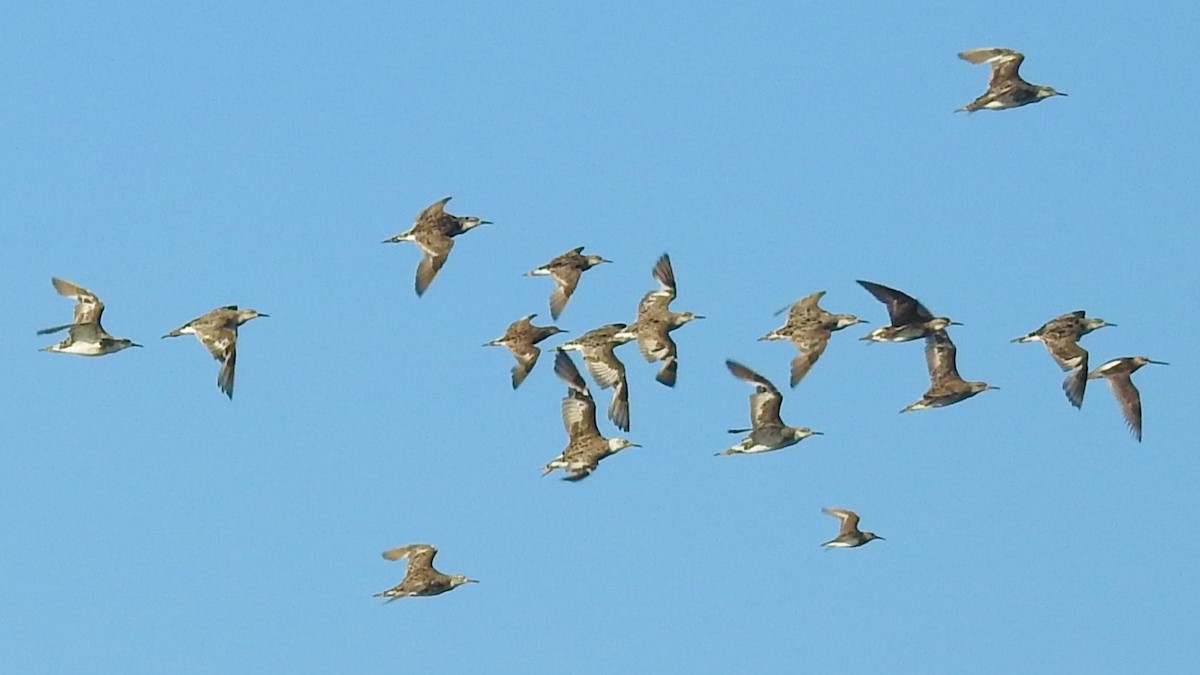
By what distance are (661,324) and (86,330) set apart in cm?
943

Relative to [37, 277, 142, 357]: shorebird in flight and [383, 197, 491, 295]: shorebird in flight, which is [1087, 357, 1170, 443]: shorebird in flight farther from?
[37, 277, 142, 357]: shorebird in flight

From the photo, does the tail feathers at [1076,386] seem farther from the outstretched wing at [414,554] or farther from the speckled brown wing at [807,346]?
the outstretched wing at [414,554]

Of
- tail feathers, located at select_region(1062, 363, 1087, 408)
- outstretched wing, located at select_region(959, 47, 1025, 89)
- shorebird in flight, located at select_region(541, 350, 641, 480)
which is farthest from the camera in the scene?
outstretched wing, located at select_region(959, 47, 1025, 89)

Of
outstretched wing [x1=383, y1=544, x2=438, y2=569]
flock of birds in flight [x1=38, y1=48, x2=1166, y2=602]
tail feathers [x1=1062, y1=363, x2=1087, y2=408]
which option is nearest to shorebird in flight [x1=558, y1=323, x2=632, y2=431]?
flock of birds in flight [x1=38, y1=48, x2=1166, y2=602]

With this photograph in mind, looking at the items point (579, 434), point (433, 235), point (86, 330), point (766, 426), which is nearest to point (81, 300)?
point (86, 330)

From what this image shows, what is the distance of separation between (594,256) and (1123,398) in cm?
898

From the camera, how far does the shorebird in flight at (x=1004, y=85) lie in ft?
135

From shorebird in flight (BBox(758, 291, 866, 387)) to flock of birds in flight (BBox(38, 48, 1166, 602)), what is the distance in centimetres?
2

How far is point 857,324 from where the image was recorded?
137 ft

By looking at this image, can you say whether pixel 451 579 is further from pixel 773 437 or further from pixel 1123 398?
pixel 1123 398

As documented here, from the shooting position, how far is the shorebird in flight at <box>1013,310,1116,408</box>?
128ft

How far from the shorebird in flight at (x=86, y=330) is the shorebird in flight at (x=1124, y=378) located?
15.1 meters

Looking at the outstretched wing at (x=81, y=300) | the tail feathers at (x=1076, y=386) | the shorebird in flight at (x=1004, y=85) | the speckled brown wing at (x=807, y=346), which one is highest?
the shorebird in flight at (x=1004, y=85)

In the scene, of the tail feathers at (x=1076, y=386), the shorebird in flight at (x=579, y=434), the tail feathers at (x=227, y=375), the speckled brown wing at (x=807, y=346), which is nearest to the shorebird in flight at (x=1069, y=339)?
the tail feathers at (x=1076, y=386)
